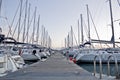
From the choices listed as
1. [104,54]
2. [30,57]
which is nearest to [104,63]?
[104,54]

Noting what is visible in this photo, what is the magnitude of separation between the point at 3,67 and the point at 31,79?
19.5 ft

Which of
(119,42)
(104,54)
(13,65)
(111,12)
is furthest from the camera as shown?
(111,12)

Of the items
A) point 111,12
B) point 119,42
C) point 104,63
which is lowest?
point 104,63

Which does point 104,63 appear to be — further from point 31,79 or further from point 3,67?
point 31,79

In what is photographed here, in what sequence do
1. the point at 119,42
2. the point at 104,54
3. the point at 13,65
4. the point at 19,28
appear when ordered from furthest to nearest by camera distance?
the point at 19,28 → the point at 104,54 → the point at 119,42 → the point at 13,65

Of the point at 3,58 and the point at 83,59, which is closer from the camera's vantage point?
the point at 3,58

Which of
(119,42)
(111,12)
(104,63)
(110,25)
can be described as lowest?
(104,63)

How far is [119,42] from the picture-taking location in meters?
31.4

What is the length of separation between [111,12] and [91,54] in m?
7.66

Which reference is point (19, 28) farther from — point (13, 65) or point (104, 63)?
point (13, 65)

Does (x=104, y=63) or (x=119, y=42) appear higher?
(x=119, y=42)

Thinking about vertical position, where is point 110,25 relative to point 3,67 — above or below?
above

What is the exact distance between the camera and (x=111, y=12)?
1410 inches

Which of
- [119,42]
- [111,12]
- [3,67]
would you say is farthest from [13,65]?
[111,12]
